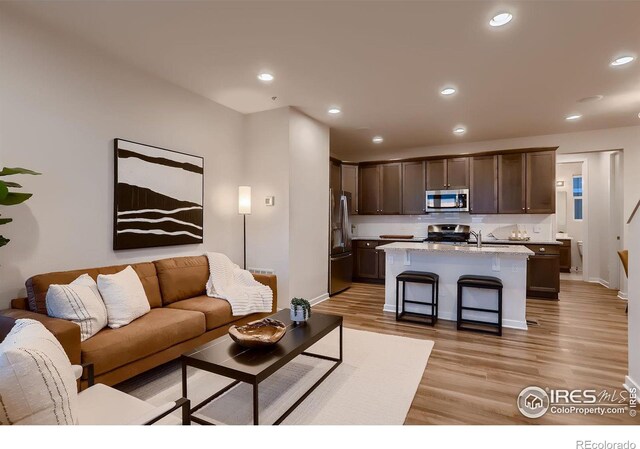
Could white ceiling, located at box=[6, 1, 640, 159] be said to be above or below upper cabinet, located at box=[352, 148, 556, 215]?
above

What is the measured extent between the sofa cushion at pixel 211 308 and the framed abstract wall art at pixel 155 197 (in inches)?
30.6

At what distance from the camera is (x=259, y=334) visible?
2332 mm

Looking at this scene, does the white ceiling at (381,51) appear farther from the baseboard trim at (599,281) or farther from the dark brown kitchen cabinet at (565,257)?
the dark brown kitchen cabinet at (565,257)

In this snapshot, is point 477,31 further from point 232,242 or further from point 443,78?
point 232,242

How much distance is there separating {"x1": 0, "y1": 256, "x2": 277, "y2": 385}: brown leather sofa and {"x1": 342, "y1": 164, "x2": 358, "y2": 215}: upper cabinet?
10.9ft

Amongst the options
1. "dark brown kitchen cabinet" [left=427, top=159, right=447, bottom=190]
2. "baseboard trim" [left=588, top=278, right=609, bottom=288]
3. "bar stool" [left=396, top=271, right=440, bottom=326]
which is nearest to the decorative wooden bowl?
"bar stool" [left=396, top=271, right=440, bottom=326]

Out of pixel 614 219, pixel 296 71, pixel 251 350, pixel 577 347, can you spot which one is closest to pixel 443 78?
pixel 296 71

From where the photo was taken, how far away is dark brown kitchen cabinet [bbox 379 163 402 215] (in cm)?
678

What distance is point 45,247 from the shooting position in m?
2.69

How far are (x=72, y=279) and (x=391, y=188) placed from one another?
219 inches

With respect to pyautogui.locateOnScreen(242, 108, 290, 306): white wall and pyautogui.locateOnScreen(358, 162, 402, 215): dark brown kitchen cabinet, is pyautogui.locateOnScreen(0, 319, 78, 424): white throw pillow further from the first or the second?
pyautogui.locateOnScreen(358, 162, 402, 215): dark brown kitchen cabinet

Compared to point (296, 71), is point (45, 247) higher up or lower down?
lower down
